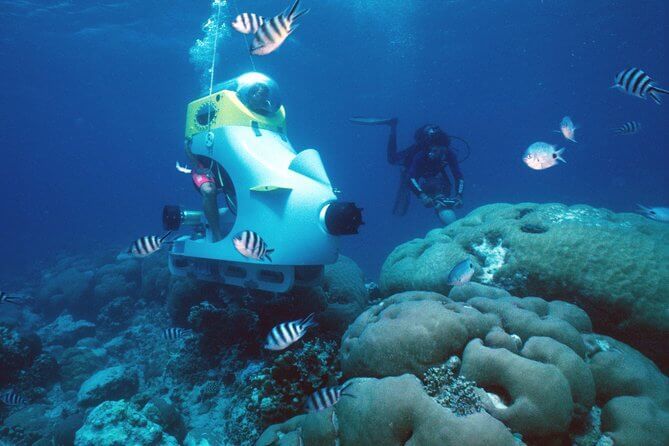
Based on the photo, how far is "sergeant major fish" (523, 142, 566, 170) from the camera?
14.9ft

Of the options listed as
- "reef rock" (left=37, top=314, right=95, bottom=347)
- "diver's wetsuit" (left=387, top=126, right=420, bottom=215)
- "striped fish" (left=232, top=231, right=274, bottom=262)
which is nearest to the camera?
"striped fish" (left=232, top=231, right=274, bottom=262)

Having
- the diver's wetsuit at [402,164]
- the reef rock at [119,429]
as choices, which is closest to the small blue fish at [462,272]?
the reef rock at [119,429]

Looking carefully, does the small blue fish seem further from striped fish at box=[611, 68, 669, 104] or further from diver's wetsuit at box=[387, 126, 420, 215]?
diver's wetsuit at box=[387, 126, 420, 215]

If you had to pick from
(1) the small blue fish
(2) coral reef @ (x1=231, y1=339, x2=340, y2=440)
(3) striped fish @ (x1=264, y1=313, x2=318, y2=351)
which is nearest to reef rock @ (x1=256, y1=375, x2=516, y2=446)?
(3) striped fish @ (x1=264, y1=313, x2=318, y2=351)

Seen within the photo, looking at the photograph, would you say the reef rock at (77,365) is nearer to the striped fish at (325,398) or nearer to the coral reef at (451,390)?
the striped fish at (325,398)

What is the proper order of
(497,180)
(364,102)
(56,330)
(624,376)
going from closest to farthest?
(624,376), (56,330), (364,102), (497,180)

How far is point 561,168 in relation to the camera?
78.4 metres

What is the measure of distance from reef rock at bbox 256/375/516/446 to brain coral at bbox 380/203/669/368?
8.86 ft

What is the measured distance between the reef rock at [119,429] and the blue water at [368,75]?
62.4 ft

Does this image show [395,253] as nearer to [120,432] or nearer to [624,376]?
[624,376]

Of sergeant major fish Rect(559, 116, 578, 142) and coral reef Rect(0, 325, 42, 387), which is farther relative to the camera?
coral reef Rect(0, 325, 42, 387)

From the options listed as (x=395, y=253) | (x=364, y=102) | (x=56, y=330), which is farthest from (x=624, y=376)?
(x=364, y=102)

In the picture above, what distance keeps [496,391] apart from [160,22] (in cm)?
3158

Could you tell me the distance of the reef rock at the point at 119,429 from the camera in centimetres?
334
